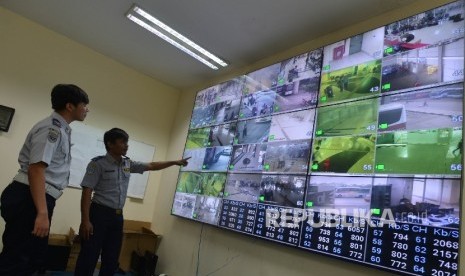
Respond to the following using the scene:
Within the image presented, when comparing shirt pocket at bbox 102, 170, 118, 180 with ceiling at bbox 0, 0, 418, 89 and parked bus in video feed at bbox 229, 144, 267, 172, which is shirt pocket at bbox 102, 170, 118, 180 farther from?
ceiling at bbox 0, 0, 418, 89

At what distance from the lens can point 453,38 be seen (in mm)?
1941

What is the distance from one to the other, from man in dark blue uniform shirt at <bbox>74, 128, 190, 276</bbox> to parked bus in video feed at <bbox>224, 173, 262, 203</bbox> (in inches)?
38.8

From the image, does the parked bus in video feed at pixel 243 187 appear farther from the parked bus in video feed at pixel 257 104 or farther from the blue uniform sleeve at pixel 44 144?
the blue uniform sleeve at pixel 44 144

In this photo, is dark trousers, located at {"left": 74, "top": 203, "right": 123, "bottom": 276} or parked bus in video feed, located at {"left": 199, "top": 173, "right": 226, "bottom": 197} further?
parked bus in video feed, located at {"left": 199, "top": 173, "right": 226, "bottom": 197}

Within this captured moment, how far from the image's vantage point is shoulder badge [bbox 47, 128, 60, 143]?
1.68 m

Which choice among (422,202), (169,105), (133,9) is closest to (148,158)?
(169,105)

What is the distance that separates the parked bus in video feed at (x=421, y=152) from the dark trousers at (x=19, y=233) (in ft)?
6.66

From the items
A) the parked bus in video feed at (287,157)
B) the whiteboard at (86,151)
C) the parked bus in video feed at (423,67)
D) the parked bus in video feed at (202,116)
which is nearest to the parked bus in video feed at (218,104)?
the parked bus in video feed at (202,116)

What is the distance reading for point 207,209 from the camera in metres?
3.23

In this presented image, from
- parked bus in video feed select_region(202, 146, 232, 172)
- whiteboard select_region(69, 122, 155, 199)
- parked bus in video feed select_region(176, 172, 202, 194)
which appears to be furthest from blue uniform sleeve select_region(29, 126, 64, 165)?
whiteboard select_region(69, 122, 155, 199)

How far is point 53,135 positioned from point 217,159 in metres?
1.87

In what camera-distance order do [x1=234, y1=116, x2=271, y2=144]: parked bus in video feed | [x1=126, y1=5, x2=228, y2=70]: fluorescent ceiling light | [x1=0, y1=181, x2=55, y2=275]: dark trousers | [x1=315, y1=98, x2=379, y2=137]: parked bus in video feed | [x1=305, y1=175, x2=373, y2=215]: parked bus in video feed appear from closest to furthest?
[x1=0, y1=181, x2=55, y2=275]: dark trousers < [x1=305, y1=175, x2=373, y2=215]: parked bus in video feed < [x1=315, y1=98, x2=379, y2=137]: parked bus in video feed < [x1=234, y1=116, x2=271, y2=144]: parked bus in video feed < [x1=126, y1=5, x2=228, y2=70]: fluorescent ceiling light

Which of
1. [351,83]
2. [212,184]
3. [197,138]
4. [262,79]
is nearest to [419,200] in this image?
[351,83]

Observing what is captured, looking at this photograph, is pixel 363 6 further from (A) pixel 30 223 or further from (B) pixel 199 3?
(A) pixel 30 223
